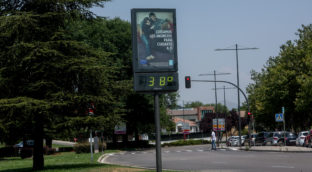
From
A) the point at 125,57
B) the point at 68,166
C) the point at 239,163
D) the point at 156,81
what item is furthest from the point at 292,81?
the point at 156,81

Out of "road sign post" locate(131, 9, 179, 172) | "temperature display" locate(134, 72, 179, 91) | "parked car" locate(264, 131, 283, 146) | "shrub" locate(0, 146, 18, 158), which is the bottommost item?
"shrub" locate(0, 146, 18, 158)

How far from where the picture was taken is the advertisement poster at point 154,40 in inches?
467

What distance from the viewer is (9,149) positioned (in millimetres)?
50875

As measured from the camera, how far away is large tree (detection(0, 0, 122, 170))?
2125 centimetres

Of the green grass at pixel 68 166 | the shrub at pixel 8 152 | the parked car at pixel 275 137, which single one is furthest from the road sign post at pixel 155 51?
the parked car at pixel 275 137

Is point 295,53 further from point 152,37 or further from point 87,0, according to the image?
point 152,37

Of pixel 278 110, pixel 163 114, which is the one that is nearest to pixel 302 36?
pixel 278 110

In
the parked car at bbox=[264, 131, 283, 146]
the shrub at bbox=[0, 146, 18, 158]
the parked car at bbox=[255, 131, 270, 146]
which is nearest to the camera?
the shrub at bbox=[0, 146, 18, 158]

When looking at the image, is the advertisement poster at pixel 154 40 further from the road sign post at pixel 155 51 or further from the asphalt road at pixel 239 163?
the asphalt road at pixel 239 163

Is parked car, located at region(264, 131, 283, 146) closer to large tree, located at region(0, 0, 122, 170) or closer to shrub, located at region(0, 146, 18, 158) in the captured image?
shrub, located at region(0, 146, 18, 158)

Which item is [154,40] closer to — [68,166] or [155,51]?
[155,51]

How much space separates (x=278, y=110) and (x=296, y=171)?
5089 cm

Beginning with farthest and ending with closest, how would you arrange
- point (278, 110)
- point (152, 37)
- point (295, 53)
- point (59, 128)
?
point (278, 110) < point (295, 53) < point (59, 128) < point (152, 37)

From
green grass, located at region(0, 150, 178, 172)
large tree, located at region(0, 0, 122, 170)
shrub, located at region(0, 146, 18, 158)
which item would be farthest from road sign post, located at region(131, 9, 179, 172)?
shrub, located at region(0, 146, 18, 158)
